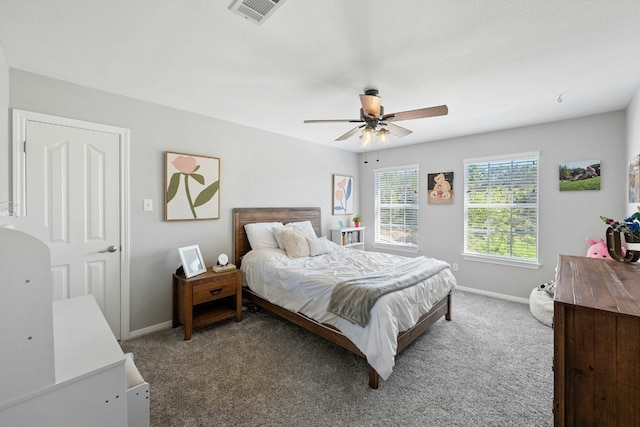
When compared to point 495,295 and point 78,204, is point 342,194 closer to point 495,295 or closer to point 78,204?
point 495,295

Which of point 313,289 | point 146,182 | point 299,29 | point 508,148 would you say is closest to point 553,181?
Result: point 508,148

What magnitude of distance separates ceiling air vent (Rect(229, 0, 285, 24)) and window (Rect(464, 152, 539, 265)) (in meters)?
3.67

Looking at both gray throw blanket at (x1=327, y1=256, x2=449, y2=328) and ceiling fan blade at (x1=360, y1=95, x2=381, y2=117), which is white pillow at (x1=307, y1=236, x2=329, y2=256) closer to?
gray throw blanket at (x1=327, y1=256, x2=449, y2=328)

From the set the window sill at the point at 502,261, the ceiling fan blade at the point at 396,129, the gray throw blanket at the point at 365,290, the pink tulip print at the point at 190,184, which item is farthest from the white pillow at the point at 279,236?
the window sill at the point at 502,261

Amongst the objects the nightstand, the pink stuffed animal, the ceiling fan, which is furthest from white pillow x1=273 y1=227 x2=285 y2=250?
the pink stuffed animal

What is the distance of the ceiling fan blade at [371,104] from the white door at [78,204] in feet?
7.94

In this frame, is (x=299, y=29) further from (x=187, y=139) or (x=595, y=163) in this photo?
(x=595, y=163)

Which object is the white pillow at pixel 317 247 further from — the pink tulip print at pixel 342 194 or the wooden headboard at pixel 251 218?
the pink tulip print at pixel 342 194

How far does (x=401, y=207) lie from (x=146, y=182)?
13.2 feet

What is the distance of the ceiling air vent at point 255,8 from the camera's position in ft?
4.67

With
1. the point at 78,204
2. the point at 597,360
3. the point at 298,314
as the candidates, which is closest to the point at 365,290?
the point at 298,314

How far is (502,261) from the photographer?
12.4ft

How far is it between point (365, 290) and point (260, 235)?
6.24 feet

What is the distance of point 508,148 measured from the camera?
3.73 metres
